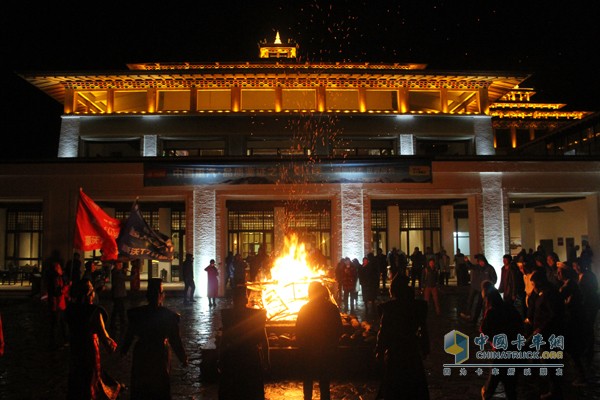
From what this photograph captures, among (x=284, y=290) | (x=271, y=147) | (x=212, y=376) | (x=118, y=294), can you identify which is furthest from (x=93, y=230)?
(x=271, y=147)

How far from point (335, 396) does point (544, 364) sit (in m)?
3.00

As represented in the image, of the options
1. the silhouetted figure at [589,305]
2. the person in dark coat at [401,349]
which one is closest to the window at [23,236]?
the person in dark coat at [401,349]

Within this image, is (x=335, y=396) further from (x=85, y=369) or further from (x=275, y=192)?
(x=275, y=192)

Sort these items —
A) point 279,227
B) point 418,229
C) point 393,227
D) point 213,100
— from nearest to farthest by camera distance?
point 213,100 < point 279,227 < point 393,227 < point 418,229

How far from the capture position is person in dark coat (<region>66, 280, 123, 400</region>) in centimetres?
617

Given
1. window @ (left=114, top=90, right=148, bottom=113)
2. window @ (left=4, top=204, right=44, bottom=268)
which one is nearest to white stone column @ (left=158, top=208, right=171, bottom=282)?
window @ (left=114, top=90, right=148, bottom=113)

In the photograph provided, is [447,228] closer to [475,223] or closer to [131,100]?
[475,223]

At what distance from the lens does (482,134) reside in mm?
23438

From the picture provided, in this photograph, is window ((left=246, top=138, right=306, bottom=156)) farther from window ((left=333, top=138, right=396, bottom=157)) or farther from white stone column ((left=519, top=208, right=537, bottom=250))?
white stone column ((left=519, top=208, right=537, bottom=250))

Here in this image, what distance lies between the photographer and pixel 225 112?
22719 millimetres

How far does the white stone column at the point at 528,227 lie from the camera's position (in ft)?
89.6

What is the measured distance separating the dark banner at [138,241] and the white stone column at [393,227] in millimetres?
15087

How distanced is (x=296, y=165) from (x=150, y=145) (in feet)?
24.3

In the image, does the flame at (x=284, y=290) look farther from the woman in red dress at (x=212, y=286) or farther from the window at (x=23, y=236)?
the window at (x=23, y=236)
